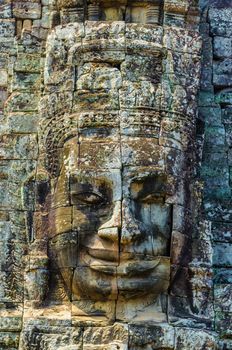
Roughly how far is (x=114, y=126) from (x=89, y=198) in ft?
2.77

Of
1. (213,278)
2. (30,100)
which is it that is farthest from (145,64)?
(213,278)

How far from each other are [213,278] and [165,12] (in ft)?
10.0

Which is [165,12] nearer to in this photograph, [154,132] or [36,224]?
[154,132]

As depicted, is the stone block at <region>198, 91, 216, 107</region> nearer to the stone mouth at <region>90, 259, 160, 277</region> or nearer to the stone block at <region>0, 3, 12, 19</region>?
the stone mouth at <region>90, 259, 160, 277</region>

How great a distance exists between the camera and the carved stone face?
510 inches

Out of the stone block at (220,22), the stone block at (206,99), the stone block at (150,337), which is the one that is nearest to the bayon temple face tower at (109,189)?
the stone block at (150,337)

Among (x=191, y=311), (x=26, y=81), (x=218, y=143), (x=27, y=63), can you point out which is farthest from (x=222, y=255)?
(x=27, y=63)

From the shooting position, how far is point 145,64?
45.0 feet

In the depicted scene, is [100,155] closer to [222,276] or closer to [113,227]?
[113,227]

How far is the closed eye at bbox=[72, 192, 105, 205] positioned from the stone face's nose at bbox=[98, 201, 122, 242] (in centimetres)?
21

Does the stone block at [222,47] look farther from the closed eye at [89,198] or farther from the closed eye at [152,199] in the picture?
the closed eye at [89,198]

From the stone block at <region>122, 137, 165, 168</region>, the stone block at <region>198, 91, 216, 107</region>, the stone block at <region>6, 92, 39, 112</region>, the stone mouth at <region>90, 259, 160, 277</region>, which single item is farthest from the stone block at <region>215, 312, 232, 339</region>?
the stone block at <region>6, 92, 39, 112</region>

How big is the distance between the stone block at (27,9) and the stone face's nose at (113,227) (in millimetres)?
2965

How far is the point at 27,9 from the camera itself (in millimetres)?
14836
